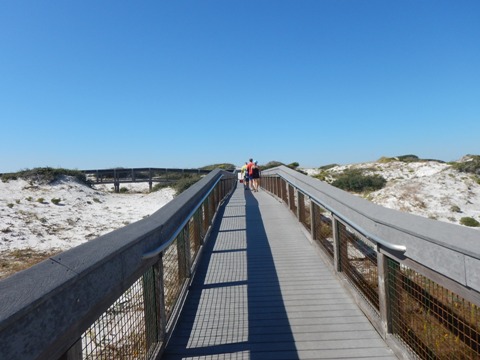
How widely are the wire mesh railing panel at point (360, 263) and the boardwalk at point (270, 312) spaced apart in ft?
0.71

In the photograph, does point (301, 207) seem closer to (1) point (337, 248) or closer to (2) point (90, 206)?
(1) point (337, 248)

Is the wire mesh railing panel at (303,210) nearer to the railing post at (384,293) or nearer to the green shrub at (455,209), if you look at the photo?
the railing post at (384,293)

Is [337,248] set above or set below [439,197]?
above

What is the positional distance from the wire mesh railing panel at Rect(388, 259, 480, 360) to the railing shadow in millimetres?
1020

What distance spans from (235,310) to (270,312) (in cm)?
41

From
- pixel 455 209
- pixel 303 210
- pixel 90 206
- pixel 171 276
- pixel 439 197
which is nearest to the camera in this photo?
pixel 171 276

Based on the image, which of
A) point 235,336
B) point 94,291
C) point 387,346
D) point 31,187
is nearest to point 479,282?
point 387,346

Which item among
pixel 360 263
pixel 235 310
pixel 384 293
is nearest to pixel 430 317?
pixel 384 293

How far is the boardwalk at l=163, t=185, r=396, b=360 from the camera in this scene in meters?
3.29

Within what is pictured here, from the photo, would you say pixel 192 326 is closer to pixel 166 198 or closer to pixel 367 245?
pixel 367 245

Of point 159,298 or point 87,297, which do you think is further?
point 159,298

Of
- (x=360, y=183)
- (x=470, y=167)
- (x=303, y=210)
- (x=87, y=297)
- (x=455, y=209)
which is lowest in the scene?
(x=455, y=209)

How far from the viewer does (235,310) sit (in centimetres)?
414

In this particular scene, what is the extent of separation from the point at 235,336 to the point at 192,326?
0.52 metres
